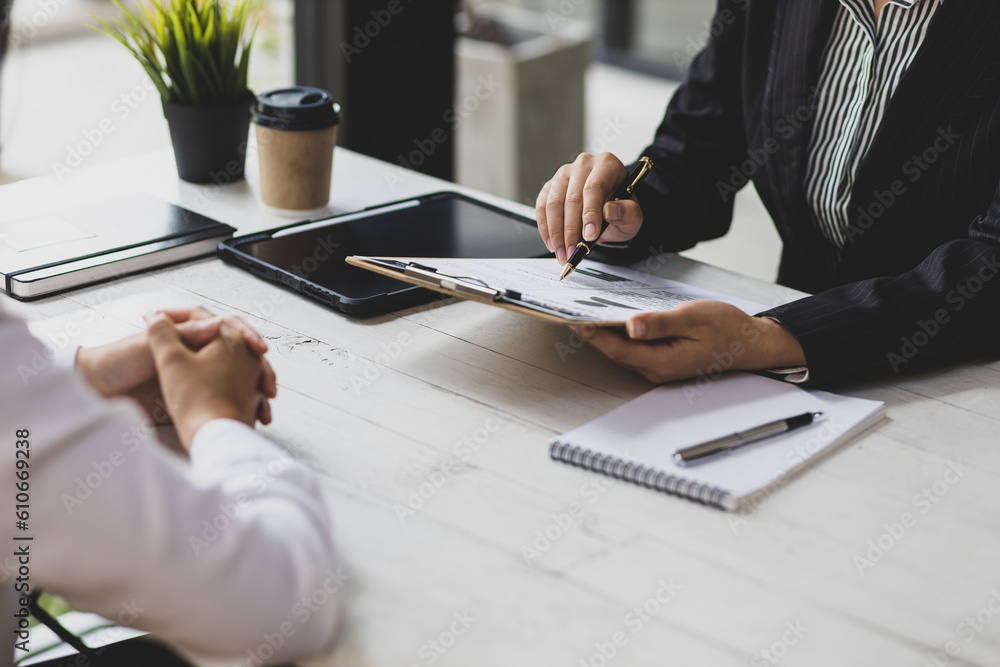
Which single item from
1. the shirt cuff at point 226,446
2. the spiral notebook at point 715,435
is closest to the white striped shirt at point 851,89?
the spiral notebook at point 715,435

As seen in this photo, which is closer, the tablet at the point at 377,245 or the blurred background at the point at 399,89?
the tablet at the point at 377,245

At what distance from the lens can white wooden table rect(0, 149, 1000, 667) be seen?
71cm

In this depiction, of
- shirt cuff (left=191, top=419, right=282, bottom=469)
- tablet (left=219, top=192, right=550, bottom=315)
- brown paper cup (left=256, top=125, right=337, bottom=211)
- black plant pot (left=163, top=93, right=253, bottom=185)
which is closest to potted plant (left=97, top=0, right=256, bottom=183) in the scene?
black plant pot (left=163, top=93, right=253, bottom=185)

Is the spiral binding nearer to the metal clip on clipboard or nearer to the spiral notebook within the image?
the spiral notebook

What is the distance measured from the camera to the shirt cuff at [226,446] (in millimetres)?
775

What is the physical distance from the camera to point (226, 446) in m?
0.79

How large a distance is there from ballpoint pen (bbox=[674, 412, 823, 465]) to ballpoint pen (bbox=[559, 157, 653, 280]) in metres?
0.35

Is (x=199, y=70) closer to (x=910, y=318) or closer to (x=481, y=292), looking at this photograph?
(x=481, y=292)

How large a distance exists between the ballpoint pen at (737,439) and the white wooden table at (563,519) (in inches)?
1.9

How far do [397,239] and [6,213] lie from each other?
0.56 meters

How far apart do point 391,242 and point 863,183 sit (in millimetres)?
664

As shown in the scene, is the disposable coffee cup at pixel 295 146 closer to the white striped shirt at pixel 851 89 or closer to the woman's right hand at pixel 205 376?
the woman's right hand at pixel 205 376

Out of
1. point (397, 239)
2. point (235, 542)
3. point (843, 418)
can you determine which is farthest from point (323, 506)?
point (397, 239)

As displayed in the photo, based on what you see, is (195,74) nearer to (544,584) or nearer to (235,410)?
(235,410)
